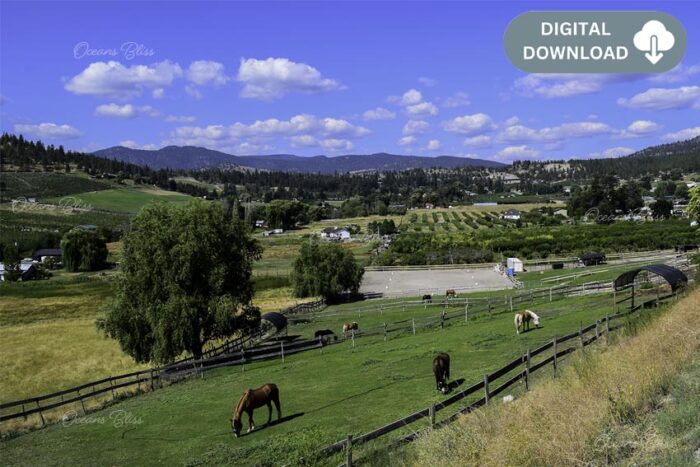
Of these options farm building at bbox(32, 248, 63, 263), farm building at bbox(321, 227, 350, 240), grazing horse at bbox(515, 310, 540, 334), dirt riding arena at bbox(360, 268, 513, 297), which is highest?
grazing horse at bbox(515, 310, 540, 334)

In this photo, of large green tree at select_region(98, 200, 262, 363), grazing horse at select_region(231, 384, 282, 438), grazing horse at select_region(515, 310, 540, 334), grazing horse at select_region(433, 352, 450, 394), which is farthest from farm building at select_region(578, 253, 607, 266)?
grazing horse at select_region(231, 384, 282, 438)

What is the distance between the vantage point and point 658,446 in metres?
8.48

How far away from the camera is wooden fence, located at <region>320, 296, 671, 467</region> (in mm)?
11703

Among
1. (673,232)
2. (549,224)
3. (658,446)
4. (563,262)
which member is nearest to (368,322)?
(658,446)

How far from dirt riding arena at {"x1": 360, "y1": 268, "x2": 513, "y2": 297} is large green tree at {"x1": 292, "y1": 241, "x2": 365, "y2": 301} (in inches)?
178

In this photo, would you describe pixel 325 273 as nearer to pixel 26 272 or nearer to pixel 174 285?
pixel 174 285

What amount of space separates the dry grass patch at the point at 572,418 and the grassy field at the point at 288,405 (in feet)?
12.7

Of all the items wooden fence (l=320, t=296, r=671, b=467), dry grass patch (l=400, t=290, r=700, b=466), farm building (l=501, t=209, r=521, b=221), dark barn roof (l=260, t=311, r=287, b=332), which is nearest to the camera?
dry grass patch (l=400, t=290, r=700, b=466)

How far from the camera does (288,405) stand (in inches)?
753

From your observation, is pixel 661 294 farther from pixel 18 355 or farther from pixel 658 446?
pixel 18 355

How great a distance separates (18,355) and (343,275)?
100 ft

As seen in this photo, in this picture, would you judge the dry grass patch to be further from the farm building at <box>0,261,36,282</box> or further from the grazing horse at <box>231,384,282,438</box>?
the farm building at <box>0,261,36,282</box>

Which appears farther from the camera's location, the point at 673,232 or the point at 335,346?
the point at 673,232

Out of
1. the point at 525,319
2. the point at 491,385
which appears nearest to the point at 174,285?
the point at 525,319
